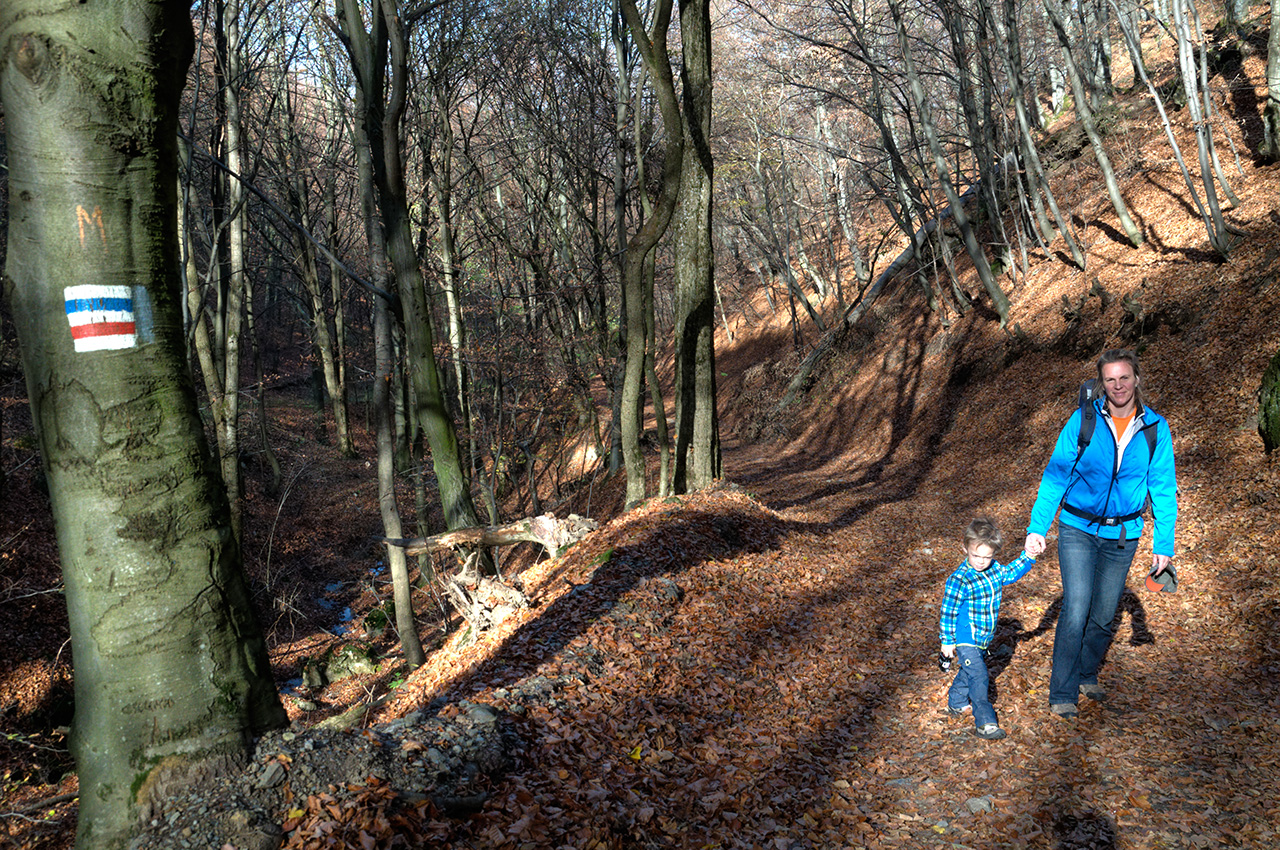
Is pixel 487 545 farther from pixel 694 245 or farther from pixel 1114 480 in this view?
pixel 1114 480

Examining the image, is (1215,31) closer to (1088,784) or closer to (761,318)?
(761,318)

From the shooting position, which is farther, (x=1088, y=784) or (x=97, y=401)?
(x=1088, y=784)

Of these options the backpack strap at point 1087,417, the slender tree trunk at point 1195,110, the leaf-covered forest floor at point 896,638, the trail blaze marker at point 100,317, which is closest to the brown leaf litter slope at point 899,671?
the leaf-covered forest floor at point 896,638

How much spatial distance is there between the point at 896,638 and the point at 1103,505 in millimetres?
2682

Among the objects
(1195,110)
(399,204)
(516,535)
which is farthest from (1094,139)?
(516,535)

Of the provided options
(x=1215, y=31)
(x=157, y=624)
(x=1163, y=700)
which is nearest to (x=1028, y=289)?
(x=1215, y=31)

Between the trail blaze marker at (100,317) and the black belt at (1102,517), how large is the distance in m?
4.84

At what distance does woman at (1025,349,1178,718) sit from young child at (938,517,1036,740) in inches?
9.5

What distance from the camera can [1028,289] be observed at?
15.5m

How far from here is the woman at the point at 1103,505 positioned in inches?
162

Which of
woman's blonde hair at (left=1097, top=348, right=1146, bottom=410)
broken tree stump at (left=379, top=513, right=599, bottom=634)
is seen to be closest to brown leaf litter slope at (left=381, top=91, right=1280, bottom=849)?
broken tree stump at (left=379, top=513, right=599, bottom=634)

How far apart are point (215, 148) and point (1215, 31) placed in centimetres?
2147

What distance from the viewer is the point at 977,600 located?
14.8ft

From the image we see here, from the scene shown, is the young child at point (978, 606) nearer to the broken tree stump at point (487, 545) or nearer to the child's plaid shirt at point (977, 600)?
the child's plaid shirt at point (977, 600)
